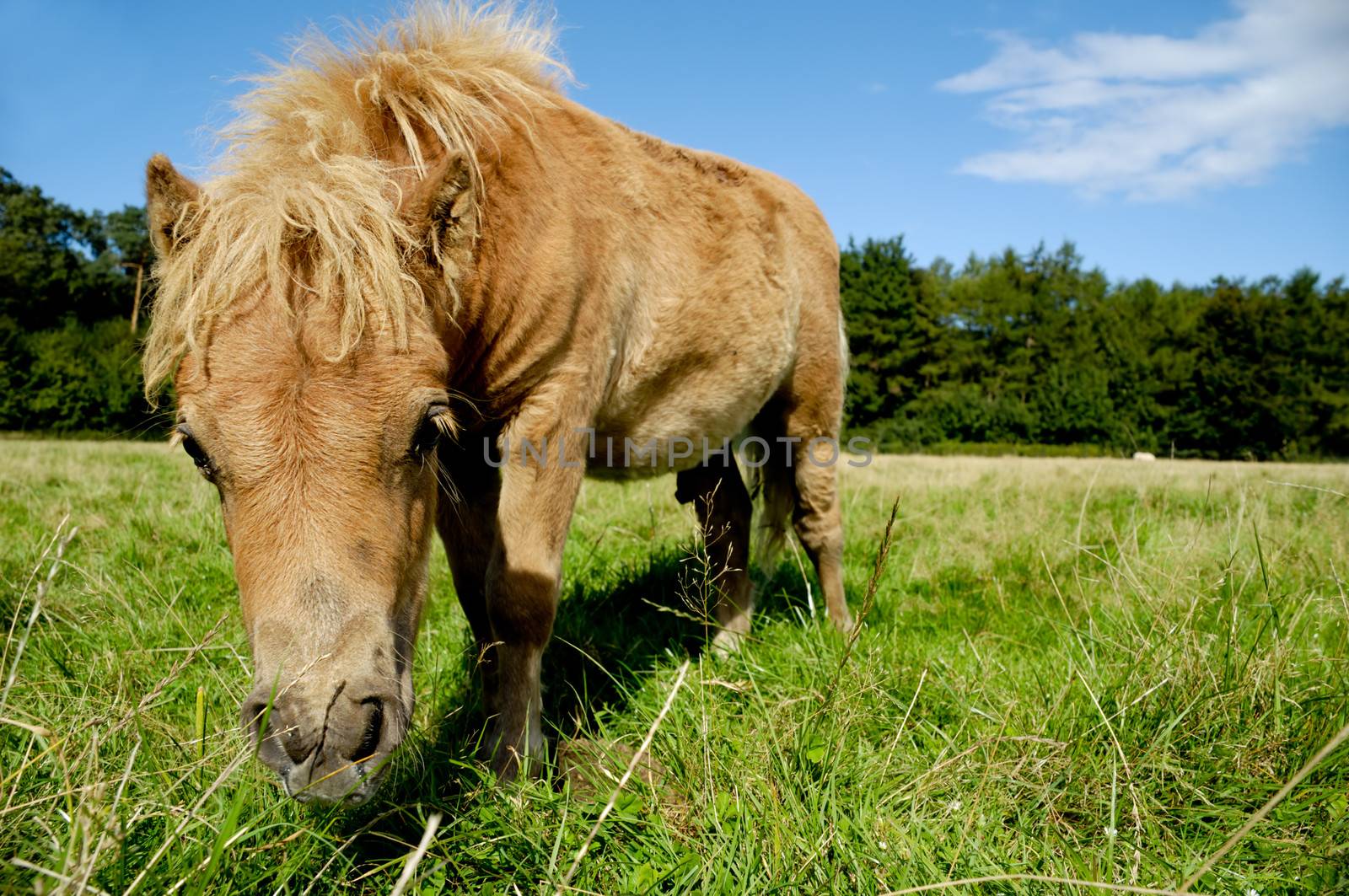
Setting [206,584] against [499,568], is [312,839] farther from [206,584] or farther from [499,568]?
[206,584]

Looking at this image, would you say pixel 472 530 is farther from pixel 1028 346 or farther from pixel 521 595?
pixel 1028 346

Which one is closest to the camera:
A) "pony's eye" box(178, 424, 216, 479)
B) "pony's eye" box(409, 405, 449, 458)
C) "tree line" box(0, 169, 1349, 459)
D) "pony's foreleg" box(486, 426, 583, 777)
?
"pony's eye" box(178, 424, 216, 479)

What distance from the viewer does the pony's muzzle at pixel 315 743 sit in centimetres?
145

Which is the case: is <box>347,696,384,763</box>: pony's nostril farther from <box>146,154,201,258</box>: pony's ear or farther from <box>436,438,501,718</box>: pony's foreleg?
<box>146,154,201,258</box>: pony's ear

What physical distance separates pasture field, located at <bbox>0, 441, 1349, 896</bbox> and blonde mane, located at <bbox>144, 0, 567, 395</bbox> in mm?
736

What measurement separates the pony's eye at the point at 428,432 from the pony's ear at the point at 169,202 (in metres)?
0.89

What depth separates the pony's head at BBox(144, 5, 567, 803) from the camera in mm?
1527

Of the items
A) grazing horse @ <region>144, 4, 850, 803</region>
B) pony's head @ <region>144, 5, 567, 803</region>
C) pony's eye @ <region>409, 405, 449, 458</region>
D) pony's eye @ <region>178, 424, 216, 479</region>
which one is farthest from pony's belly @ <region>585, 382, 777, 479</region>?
pony's eye @ <region>178, 424, 216, 479</region>

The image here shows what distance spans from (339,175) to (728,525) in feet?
9.90

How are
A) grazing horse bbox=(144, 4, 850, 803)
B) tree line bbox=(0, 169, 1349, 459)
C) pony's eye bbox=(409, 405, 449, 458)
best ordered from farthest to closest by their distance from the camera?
1. tree line bbox=(0, 169, 1349, 459)
2. pony's eye bbox=(409, 405, 449, 458)
3. grazing horse bbox=(144, 4, 850, 803)

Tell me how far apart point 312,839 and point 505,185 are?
2093 mm

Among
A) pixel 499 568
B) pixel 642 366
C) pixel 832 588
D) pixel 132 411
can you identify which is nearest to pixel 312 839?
pixel 499 568

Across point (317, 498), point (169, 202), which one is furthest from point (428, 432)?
point (169, 202)

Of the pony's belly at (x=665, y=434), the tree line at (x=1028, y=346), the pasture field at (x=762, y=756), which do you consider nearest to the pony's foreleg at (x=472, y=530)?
the pasture field at (x=762, y=756)
